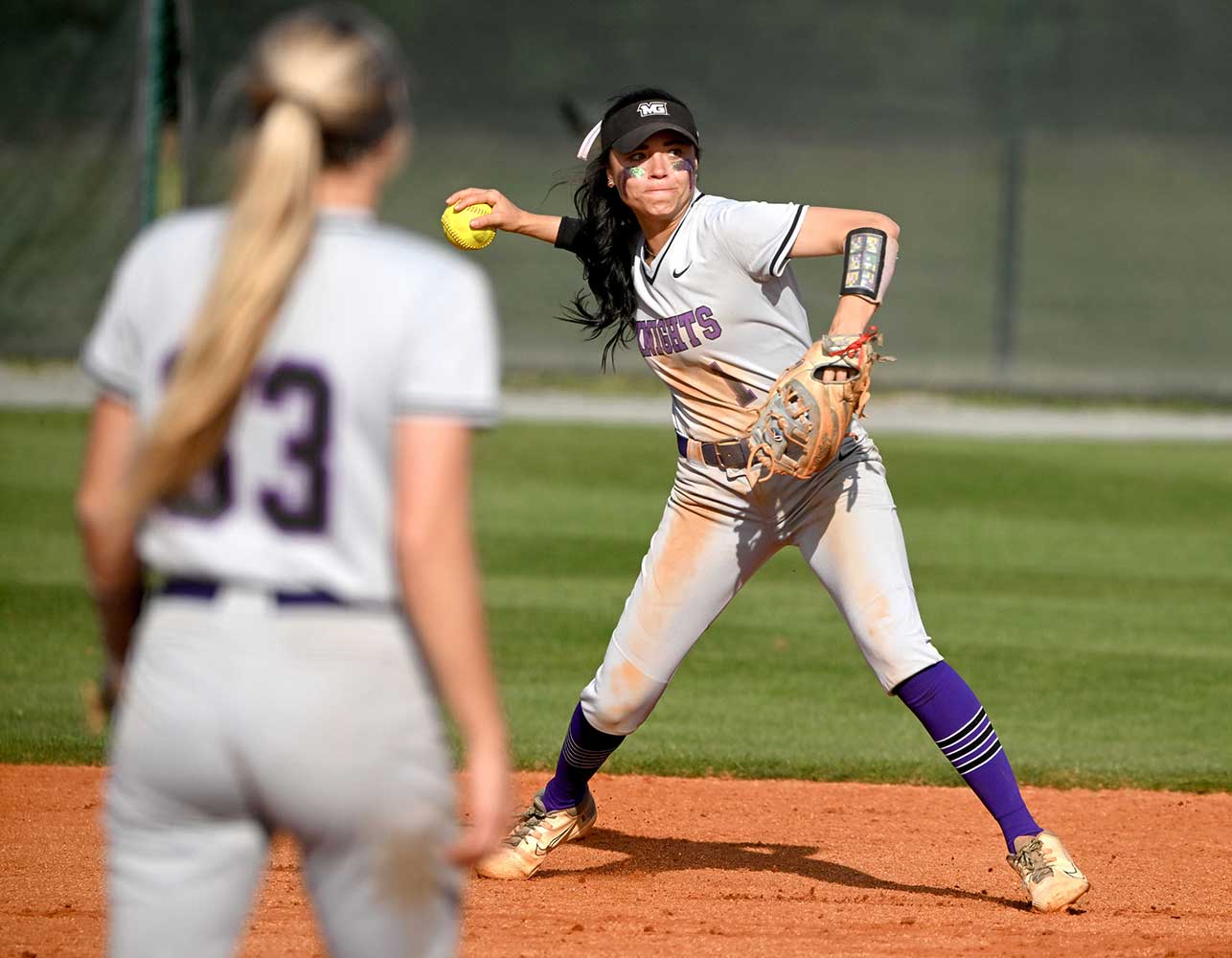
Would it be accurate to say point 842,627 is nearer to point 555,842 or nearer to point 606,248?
point 555,842

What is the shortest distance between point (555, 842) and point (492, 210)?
1.86m

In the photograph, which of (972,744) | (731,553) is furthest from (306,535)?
(972,744)

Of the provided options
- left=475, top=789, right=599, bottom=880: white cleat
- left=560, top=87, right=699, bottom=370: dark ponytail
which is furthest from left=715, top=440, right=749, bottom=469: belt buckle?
left=475, top=789, right=599, bottom=880: white cleat

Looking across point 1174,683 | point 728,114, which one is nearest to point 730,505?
point 1174,683

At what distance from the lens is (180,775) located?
2070 millimetres

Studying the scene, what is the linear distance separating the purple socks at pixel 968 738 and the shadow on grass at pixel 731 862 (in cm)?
29

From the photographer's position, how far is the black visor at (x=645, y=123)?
4.54 m

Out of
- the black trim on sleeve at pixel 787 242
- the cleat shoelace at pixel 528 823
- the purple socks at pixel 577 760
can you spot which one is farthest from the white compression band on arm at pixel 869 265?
the cleat shoelace at pixel 528 823

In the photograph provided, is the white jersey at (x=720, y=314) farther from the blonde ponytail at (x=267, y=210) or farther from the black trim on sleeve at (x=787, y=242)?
the blonde ponytail at (x=267, y=210)

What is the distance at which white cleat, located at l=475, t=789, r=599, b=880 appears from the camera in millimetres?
4871

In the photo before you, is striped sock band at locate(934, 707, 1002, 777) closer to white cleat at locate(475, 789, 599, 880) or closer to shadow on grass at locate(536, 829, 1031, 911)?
shadow on grass at locate(536, 829, 1031, 911)

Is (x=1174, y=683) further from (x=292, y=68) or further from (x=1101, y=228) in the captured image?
(x=1101, y=228)

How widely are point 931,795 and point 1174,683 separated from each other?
228 cm

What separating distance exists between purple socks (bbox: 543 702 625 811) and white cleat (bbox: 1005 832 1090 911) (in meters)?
1.16
